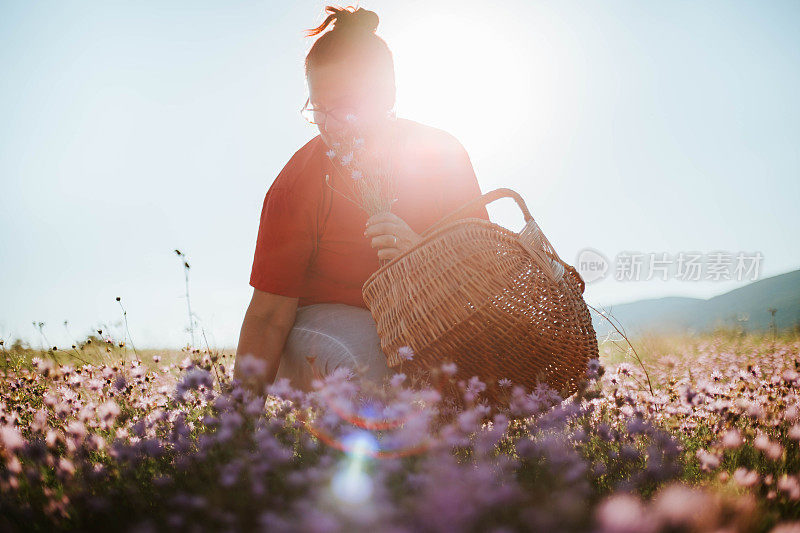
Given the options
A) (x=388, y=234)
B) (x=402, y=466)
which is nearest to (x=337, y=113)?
(x=388, y=234)

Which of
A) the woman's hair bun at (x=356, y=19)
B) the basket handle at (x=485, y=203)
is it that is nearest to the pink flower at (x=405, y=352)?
the basket handle at (x=485, y=203)

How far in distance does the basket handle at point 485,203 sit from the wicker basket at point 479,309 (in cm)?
2

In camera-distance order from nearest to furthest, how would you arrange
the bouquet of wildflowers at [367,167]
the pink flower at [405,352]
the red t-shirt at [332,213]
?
the pink flower at [405,352] < the bouquet of wildflowers at [367,167] < the red t-shirt at [332,213]

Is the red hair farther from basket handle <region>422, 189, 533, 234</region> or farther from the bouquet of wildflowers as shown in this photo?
basket handle <region>422, 189, 533, 234</region>

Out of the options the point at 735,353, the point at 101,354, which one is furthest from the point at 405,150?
the point at 735,353

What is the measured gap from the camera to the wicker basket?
196 cm

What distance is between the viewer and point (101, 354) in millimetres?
4250

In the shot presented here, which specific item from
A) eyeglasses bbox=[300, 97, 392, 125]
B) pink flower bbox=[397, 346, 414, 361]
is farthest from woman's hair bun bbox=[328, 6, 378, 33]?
pink flower bbox=[397, 346, 414, 361]

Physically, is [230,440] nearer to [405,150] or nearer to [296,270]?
[296,270]

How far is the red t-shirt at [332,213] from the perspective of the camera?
290 cm

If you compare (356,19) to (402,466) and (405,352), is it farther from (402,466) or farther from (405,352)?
(402,466)

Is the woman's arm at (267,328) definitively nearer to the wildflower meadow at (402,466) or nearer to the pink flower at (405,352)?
the wildflower meadow at (402,466)

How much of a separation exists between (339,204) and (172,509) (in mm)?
2089

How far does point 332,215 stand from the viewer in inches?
120
